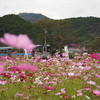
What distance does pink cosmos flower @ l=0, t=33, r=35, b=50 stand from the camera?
0.33 meters

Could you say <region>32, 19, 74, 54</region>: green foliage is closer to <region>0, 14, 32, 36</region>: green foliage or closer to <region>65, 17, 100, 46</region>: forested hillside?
<region>65, 17, 100, 46</region>: forested hillside

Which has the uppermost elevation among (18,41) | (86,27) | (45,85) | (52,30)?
(18,41)

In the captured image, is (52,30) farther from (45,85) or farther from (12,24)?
(12,24)

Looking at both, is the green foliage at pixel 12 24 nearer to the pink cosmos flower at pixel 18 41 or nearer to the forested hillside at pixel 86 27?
the pink cosmos flower at pixel 18 41

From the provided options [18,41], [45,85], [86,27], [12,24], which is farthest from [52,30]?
[18,41]

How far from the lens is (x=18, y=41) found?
335mm

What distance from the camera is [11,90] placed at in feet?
6.39

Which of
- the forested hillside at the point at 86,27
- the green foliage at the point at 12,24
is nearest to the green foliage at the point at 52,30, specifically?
the forested hillside at the point at 86,27

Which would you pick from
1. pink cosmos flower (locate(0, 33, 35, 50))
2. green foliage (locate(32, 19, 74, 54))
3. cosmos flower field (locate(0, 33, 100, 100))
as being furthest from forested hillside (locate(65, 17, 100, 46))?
pink cosmos flower (locate(0, 33, 35, 50))

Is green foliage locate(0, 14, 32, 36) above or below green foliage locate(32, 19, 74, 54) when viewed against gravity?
above

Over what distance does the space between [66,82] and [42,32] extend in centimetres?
2869

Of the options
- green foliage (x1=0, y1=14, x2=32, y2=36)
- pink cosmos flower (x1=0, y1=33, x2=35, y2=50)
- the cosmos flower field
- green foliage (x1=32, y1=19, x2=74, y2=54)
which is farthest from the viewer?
green foliage (x1=32, y1=19, x2=74, y2=54)

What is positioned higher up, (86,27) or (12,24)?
(12,24)

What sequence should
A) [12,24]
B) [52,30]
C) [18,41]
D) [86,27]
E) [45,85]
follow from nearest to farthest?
[18,41], [12,24], [45,85], [52,30], [86,27]
